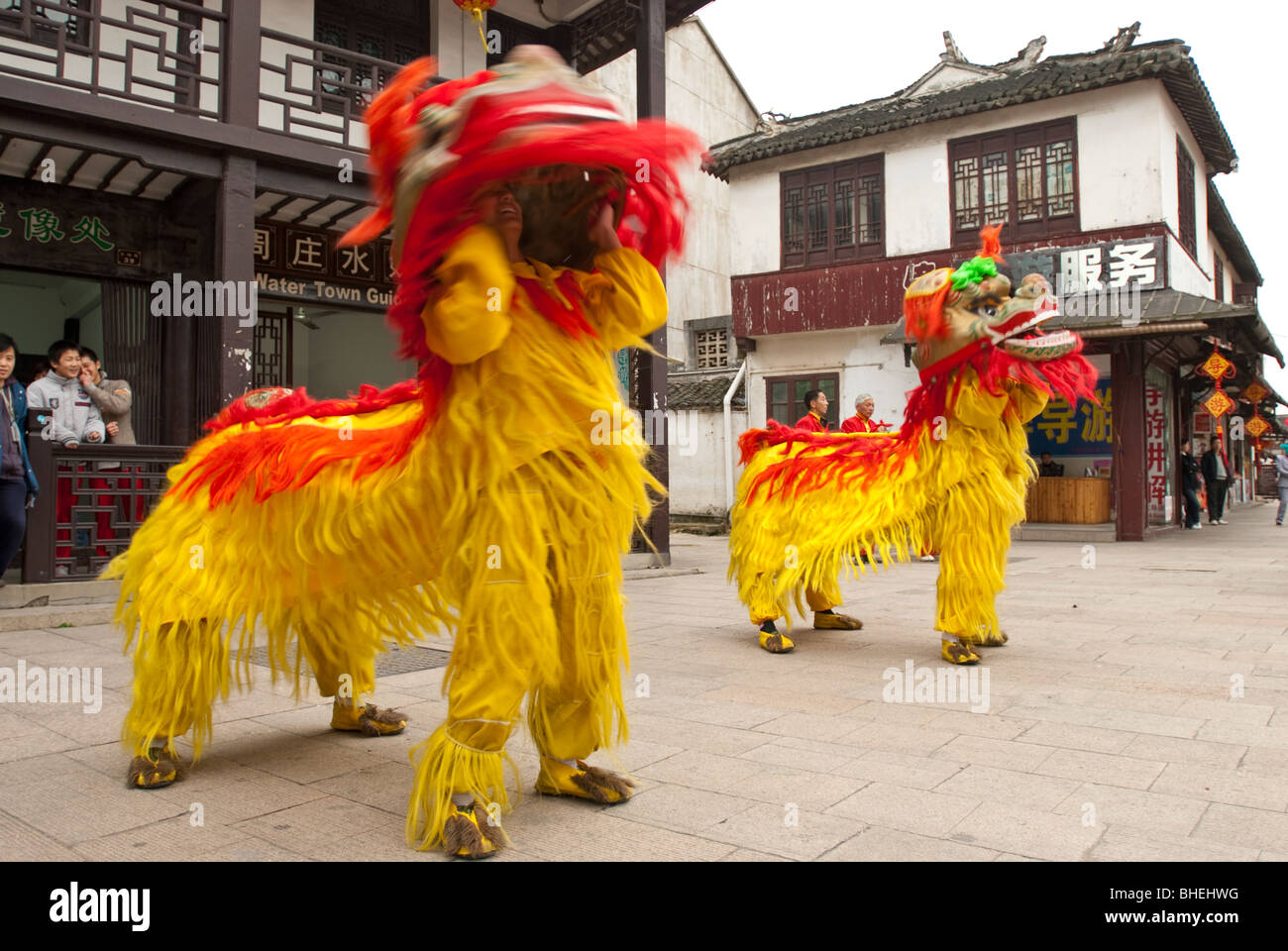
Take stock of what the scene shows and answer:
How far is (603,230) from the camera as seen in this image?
2457mm

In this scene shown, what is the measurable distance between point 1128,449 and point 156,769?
13.2 metres

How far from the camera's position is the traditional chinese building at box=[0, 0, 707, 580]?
709 centimetres

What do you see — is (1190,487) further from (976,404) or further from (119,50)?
(119,50)

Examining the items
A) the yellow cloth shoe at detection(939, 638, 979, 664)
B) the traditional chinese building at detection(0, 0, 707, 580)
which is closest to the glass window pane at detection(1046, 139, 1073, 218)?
the traditional chinese building at detection(0, 0, 707, 580)

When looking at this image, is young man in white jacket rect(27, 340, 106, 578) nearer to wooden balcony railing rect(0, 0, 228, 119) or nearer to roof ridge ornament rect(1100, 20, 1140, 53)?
wooden balcony railing rect(0, 0, 228, 119)

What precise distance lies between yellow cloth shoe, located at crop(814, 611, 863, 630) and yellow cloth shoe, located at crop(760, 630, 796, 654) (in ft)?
2.59

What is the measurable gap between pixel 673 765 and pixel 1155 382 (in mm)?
14677

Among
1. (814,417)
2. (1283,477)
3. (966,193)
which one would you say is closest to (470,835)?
(814,417)

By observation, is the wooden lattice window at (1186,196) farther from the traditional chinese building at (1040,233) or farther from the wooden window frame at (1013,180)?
the wooden window frame at (1013,180)

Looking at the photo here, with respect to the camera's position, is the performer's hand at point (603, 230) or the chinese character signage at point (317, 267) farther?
the chinese character signage at point (317, 267)

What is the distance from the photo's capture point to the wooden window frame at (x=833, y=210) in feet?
48.9

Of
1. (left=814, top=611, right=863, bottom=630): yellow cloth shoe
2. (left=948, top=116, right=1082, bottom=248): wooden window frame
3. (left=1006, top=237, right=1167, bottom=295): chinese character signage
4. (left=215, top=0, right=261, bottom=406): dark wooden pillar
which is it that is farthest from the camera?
(left=948, top=116, right=1082, bottom=248): wooden window frame

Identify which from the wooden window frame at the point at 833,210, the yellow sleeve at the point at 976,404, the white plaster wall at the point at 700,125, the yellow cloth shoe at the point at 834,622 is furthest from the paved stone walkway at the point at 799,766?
the white plaster wall at the point at 700,125

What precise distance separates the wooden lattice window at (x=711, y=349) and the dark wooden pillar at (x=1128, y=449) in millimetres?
7691
